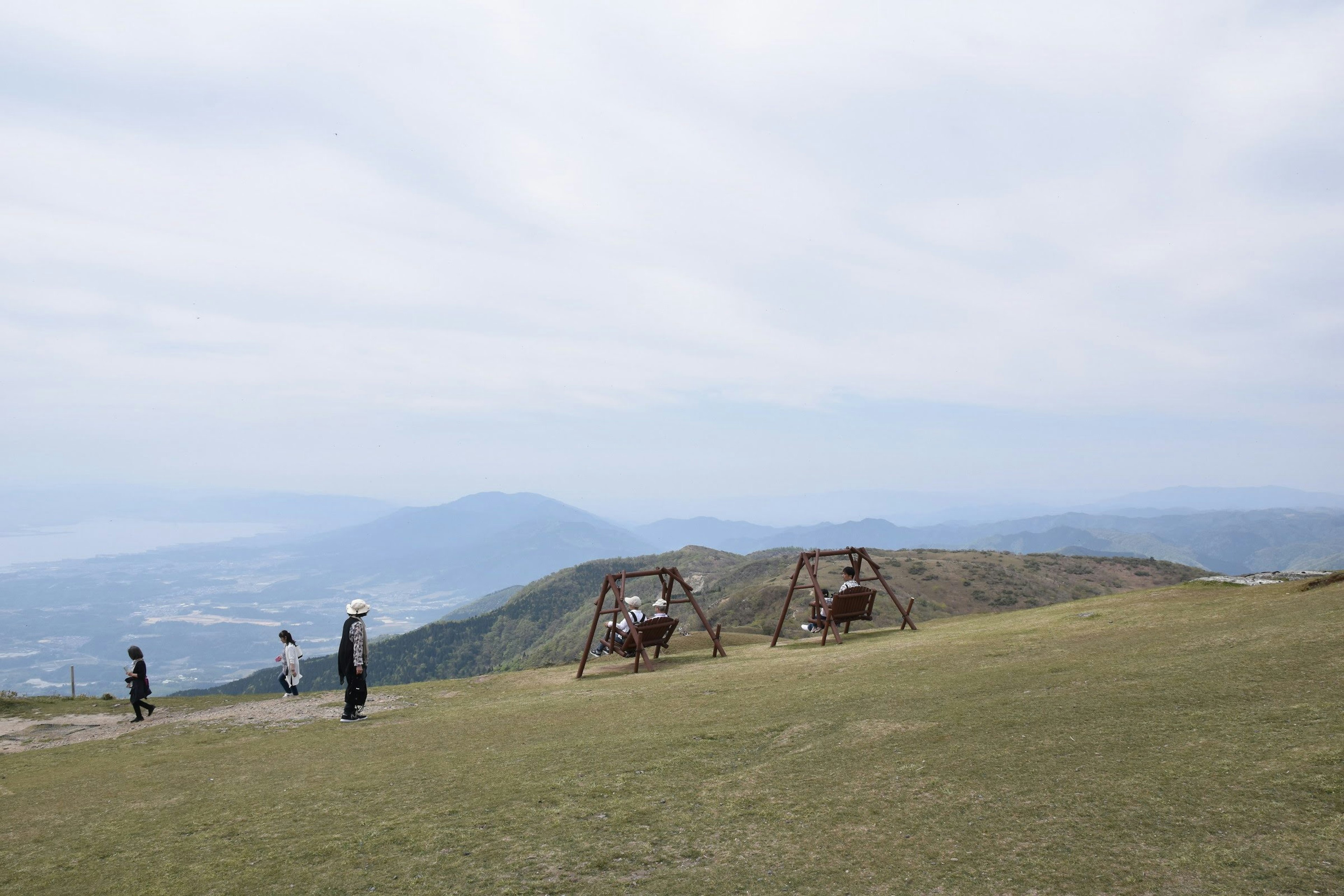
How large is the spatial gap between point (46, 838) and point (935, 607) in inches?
3071

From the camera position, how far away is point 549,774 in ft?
31.9

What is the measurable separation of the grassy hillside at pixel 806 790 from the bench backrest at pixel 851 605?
656 cm

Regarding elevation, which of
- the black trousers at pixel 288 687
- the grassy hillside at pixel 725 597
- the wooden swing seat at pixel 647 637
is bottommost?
the grassy hillside at pixel 725 597

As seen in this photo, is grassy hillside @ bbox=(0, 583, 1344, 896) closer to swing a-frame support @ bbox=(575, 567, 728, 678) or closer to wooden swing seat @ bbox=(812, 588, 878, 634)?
swing a-frame support @ bbox=(575, 567, 728, 678)

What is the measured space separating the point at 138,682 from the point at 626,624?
37.8ft

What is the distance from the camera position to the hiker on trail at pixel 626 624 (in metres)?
20.4

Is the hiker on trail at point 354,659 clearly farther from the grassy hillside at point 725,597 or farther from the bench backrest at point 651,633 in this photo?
the grassy hillside at point 725,597

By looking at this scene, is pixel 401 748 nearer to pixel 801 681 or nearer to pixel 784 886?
pixel 801 681

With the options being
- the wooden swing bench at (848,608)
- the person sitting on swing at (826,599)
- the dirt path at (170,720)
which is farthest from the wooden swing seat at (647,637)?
the dirt path at (170,720)

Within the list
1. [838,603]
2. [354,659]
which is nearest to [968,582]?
[838,603]

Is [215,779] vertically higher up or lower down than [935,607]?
higher up

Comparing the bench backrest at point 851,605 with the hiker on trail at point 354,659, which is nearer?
the hiker on trail at point 354,659

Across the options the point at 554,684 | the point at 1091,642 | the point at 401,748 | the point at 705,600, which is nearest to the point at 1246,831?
the point at 1091,642

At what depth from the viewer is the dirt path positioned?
15.7 meters
